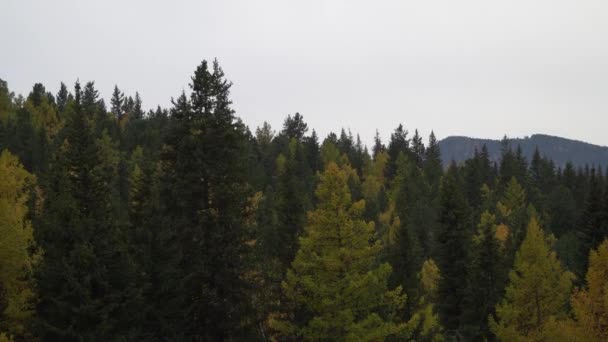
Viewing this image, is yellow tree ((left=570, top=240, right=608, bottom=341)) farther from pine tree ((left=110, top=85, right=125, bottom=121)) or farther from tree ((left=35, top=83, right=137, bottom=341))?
pine tree ((left=110, top=85, right=125, bottom=121))

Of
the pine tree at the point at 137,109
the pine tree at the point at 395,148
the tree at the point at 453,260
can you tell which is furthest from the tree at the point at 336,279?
the pine tree at the point at 137,109

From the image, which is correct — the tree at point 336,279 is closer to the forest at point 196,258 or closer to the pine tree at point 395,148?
the forest at point 196,258

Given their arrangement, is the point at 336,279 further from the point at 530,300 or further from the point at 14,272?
the point at 530,300

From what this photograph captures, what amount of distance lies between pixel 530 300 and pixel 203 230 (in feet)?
63.0

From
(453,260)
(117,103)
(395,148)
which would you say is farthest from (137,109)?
(453,260)

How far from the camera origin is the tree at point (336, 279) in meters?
19.1

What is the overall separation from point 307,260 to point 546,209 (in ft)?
230

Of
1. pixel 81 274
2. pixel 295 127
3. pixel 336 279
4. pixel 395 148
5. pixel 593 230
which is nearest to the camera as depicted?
pixel 81 274

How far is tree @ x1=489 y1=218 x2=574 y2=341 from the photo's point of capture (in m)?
28.6

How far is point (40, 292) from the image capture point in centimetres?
1750

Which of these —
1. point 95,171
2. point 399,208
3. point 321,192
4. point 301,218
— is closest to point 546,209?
point 399,208

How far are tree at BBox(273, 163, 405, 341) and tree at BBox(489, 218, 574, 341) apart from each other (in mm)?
11195

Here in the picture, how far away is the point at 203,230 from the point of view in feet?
63.4

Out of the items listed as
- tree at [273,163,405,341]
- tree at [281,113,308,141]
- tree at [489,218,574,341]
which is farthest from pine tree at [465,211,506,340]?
tree at [281,113,308,141]
